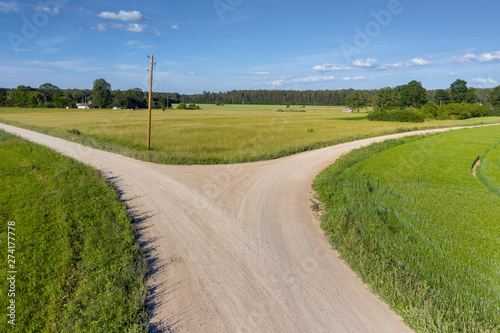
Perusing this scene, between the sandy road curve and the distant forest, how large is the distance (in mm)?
118392

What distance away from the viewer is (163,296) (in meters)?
6.19

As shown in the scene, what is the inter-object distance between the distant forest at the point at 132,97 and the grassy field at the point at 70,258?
11695cm

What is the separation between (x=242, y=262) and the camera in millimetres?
7535

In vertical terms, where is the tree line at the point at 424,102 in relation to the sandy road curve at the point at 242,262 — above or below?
above

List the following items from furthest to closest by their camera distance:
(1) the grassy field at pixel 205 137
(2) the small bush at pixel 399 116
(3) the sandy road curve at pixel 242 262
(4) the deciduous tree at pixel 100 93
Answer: (4) the deciduous tree at pixel 100 93, (2) the small bush at pixel 399 116, (1) the grassy field at pixel 205 137, (3) the sandy road curve at pixel 242 262

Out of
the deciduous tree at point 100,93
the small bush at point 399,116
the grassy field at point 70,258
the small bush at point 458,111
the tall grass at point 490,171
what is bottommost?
the grassy field at point 70,258

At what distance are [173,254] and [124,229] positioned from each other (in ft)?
7.54

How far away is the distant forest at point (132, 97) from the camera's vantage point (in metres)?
115

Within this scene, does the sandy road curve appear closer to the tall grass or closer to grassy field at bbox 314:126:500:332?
grassy field at bbox 314:126:500:332

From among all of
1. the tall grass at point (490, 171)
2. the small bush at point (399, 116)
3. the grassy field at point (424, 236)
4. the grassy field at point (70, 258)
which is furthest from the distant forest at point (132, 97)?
the grassy field at point (424, 236)

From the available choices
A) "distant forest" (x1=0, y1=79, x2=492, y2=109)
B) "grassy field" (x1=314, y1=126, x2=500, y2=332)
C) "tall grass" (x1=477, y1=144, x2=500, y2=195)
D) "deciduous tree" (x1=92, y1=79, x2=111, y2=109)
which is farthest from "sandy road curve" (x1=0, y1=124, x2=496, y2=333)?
"distant forest" (x1=0, y1=79, x2=492, y2=109)

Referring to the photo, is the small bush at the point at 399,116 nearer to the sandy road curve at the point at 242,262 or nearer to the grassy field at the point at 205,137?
the grassy field at the point at 205,137

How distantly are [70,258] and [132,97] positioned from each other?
125m

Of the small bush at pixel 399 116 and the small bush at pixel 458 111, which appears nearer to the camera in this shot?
the small bush at pixel 399 116
